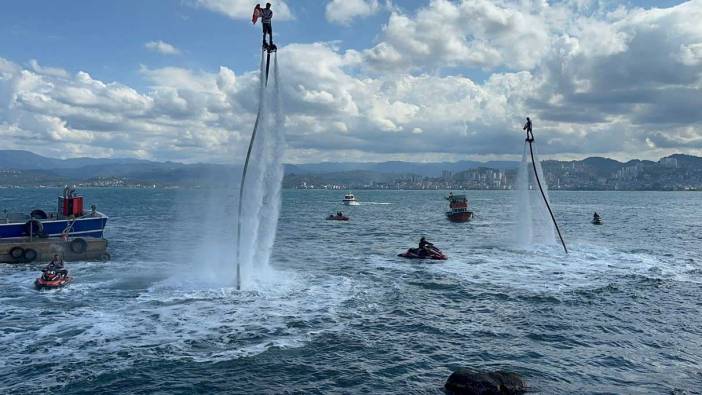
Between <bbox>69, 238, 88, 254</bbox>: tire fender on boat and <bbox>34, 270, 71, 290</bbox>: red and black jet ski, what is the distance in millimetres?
13404

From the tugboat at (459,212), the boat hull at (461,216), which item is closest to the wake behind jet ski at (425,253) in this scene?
the boat hull at (461,216)

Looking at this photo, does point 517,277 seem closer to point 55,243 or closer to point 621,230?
point 55,243

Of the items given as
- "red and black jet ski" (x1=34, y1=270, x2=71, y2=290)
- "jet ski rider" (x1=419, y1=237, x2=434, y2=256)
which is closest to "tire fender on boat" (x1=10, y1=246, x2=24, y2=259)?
"red and black jet ski" (x1=34, y1=270, x2=71, y2=290)

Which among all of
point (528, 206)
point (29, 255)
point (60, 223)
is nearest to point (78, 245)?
point (29, 255)

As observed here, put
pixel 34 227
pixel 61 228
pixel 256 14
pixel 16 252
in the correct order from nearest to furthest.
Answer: pixel 256 14 < pixel 16 252 < pixel 34 227 < pixel 61 228

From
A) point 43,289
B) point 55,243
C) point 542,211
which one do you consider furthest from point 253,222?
point 542,211

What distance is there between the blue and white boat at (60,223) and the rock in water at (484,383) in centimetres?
4705

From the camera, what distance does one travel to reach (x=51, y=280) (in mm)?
36469

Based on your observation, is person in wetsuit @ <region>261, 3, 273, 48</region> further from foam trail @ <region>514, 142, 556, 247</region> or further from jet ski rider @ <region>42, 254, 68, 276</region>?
foam trail @ <region>514, 142, 556, 247</region>

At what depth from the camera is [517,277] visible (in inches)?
1714

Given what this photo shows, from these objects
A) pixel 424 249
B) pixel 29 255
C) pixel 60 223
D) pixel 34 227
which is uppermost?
pixel 60 223

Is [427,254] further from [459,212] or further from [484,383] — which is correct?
[459,212]

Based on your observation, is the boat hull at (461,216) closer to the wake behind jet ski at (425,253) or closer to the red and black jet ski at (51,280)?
the wake behind jet ski at (425,253)

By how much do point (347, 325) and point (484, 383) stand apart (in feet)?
35.8
